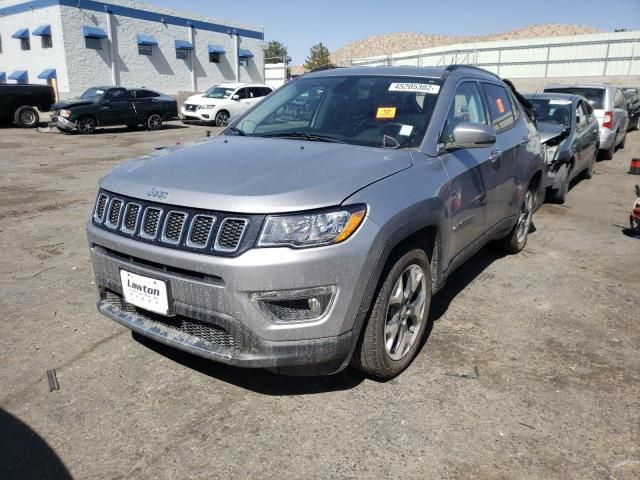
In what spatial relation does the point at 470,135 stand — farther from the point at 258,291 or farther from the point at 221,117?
the point at 221,117

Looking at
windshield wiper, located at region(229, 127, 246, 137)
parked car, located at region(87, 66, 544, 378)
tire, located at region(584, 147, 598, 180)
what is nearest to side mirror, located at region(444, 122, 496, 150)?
parked car, located at region(87, 66, 544, 378)

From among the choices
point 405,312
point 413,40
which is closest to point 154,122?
point 405,312

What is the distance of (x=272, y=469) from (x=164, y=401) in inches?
32.3

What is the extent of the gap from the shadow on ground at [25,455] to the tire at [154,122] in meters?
18.4

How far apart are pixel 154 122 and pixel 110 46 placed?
31.4 feet

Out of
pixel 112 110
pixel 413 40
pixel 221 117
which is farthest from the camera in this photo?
pixel 413 40

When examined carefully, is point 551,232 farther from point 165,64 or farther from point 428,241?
point 165,64

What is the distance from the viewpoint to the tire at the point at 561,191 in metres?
7.68

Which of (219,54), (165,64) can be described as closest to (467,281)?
(165,64)

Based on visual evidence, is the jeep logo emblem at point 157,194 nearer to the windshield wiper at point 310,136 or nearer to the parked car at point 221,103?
the windshield wiper at point 310,136

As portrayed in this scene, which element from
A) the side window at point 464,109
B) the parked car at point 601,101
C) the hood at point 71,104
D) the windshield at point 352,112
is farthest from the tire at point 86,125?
the side window at point 464,109

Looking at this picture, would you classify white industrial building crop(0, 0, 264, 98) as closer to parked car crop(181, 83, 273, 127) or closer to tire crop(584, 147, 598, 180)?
parked car crop(181, 83, 273, 127)

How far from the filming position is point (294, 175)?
264cm

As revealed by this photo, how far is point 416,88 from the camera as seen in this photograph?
3598mm
